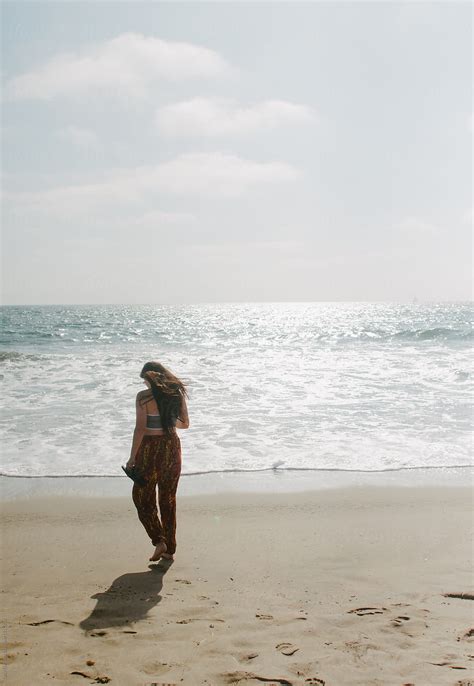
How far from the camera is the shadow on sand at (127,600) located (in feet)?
11.4

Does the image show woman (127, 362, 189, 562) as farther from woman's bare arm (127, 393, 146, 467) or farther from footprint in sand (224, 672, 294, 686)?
footprint in sand (224, 672, 294, 686)

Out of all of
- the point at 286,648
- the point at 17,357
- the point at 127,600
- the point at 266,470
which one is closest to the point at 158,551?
the point at 127,600

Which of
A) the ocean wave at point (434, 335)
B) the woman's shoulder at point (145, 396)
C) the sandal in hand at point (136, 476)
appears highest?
the woman's shoulder at point (145, 396)

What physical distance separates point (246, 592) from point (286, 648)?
806 mm

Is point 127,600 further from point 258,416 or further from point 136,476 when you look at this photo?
point 258,416

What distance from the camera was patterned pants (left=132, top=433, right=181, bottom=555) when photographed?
15.0ft

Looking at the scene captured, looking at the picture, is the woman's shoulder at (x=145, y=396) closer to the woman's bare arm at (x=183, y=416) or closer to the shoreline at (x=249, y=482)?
the woman's bare arm at (x=183, y=416)

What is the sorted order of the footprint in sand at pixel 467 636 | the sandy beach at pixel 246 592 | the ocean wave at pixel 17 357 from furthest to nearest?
the ocean wave at pixel 17 357
the footprint in sand at pixel 467 636
the sandy beach at pixel 246 592

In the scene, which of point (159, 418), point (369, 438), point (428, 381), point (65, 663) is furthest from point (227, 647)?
point (428, 381)

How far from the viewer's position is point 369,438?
8719mm

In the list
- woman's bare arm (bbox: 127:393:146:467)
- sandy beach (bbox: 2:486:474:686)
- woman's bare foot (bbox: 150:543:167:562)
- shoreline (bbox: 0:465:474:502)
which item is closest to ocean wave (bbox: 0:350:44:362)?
shoreline (bbox: 0:465:474:502)

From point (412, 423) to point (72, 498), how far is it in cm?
622

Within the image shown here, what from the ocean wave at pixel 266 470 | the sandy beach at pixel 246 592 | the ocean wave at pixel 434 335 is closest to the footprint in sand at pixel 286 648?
the sandy beach at pixel 246 592

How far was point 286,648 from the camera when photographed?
3.13 metres
